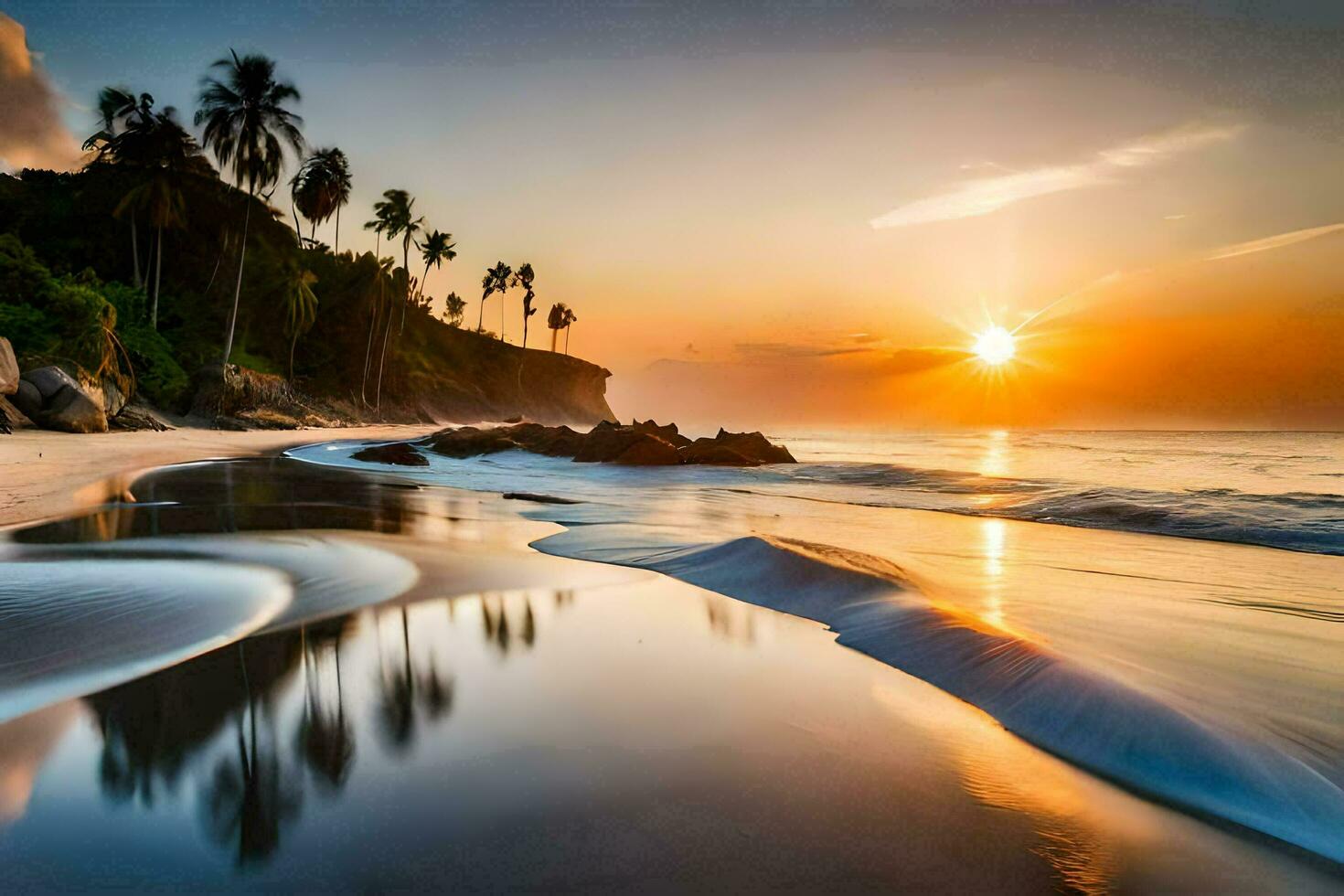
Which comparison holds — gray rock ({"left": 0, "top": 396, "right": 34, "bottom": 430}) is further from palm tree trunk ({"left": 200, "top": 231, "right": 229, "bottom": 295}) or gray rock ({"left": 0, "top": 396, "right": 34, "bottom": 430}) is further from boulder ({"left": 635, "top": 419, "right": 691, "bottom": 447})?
palm tree trunk ({"left": 200, "top": 231, "right": 229, "bottom": 295})

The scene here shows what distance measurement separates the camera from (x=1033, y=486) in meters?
15.1

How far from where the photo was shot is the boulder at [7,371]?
18594 mm

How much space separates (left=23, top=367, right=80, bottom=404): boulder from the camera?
20.0 metres

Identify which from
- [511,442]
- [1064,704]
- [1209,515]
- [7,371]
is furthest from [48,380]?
[1209,515]

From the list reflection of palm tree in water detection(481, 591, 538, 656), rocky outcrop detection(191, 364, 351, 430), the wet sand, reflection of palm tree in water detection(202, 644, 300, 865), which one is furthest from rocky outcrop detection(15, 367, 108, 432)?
reflection of palm tree in water detection(202, 644, 300, 865)

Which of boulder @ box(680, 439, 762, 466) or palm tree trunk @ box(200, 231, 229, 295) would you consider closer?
boulder @ box(680, 439, 762, 466)

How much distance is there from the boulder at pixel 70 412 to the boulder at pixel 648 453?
629 inches

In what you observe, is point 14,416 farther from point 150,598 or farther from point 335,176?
point 335,176

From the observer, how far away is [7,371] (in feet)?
61.8

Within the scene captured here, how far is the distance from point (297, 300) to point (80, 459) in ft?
121

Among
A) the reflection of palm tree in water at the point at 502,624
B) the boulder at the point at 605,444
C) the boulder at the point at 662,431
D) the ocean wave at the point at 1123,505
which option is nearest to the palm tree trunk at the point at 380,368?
the boulder at the point at 662,431

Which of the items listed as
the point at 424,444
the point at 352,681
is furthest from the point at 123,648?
the point at 424,444

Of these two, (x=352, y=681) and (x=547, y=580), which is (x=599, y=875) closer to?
(x=352, y=681)

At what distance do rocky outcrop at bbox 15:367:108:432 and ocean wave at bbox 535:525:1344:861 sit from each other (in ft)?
75.6
